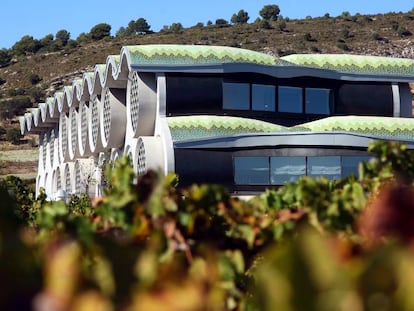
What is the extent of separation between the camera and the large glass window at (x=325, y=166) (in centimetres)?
3478

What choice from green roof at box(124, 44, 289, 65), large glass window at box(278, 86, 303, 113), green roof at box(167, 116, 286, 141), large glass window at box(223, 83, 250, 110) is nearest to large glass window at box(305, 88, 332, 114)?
large glass window at box(278, 86, 303, 113)

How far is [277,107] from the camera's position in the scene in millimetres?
38188

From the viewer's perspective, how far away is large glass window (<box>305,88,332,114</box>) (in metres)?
38.7

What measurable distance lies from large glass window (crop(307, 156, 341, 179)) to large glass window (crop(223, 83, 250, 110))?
4.05 meters

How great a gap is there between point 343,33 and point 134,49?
68.9 m

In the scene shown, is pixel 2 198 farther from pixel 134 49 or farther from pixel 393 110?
pixel 393 110

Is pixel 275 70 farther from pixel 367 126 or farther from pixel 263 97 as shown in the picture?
pixel 367 126

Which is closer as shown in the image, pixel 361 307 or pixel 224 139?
pixel 361 307

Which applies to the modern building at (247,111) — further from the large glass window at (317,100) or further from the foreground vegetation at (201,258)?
the foreground vegetation at (201,258)

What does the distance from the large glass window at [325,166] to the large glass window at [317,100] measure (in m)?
4.32

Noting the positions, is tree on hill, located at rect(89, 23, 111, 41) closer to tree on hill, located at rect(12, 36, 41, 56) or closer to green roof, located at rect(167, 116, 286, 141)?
tree on hill, located at rect(12, 36, 41, 56)

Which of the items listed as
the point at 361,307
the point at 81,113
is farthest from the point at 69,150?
the point at 361,307

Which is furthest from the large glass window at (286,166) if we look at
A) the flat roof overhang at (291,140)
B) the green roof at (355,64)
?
the green roof at (355,64)

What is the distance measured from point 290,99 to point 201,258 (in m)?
34.7
